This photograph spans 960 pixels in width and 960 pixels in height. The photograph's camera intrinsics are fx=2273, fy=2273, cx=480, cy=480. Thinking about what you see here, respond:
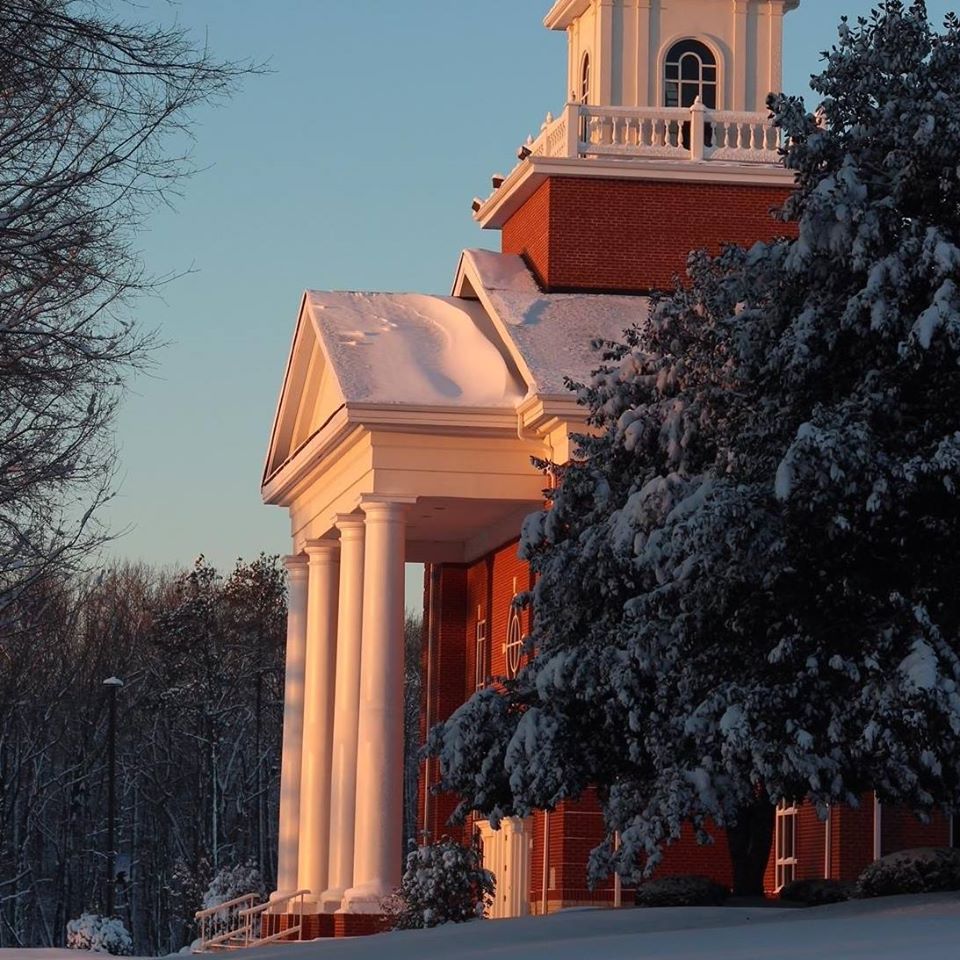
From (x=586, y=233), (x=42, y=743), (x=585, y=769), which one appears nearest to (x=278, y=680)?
(x=42, y=743)

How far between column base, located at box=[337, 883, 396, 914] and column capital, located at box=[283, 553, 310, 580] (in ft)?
29.9

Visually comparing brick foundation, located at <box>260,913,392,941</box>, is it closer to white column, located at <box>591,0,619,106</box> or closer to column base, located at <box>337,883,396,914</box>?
column base, located at <box>337,883,396,914</box>

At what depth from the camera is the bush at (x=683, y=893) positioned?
86.6 feet

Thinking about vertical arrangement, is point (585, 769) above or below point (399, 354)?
below

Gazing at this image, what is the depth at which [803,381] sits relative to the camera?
21703mm

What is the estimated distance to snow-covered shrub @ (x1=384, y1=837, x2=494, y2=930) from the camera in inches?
1266

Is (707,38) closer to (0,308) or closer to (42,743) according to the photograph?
(0,308)

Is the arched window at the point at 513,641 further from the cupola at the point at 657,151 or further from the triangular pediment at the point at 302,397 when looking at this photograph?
the cupola at the point at 657,151

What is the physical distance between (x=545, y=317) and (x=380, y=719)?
23.5 feet

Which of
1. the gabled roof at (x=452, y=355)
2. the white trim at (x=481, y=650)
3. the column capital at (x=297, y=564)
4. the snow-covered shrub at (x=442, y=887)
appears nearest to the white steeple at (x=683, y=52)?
the gabled roof at (x=452, y=355)

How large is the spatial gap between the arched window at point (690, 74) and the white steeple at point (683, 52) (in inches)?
0.7

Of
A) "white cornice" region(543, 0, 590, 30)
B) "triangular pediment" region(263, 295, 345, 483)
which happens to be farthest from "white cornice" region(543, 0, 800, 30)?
"triangular pediment" region(263, 295, 345, 483)

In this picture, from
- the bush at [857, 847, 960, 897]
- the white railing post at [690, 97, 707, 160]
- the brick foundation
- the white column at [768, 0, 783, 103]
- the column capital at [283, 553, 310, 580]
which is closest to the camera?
the bush at [857, 847, 960, 897]

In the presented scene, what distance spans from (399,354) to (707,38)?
27.4ft
